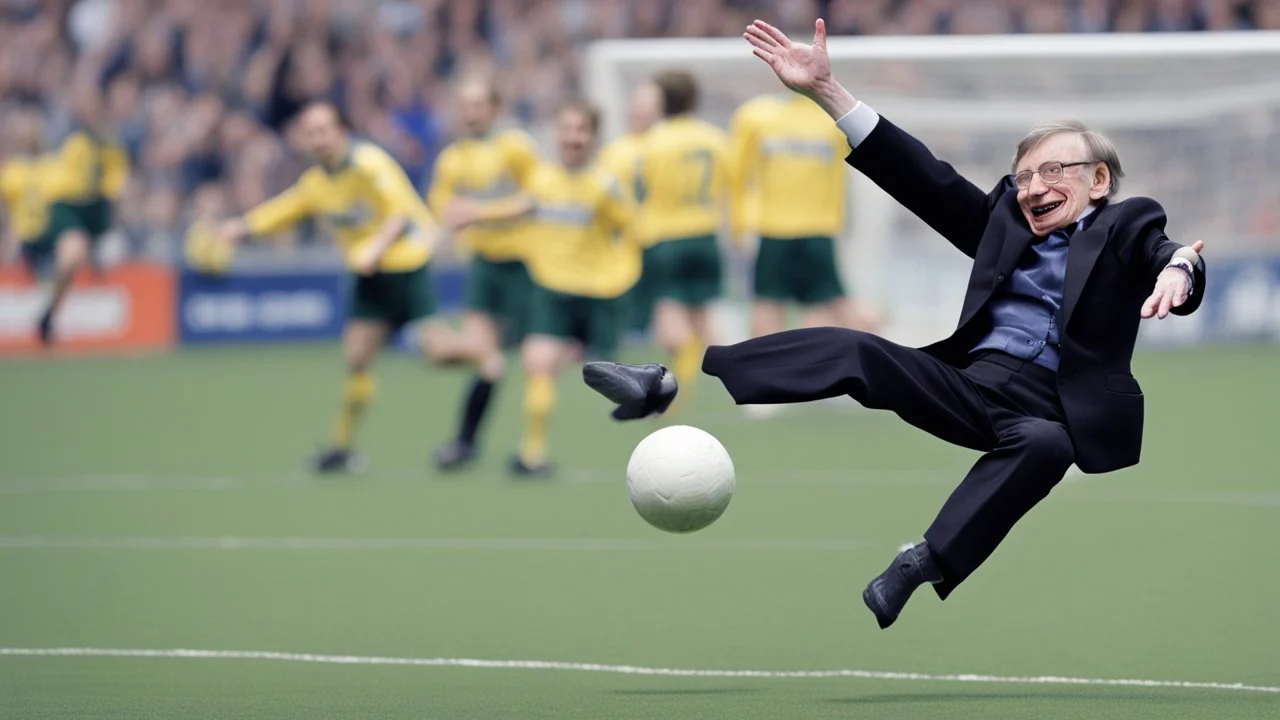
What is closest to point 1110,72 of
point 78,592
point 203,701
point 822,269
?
point 822,269

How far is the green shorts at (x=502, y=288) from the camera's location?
44.6 feet

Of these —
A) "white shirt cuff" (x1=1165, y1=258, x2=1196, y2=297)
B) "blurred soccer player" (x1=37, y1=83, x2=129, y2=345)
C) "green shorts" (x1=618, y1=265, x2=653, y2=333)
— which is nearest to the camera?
"white shirt cuff" (x1=1165, y1=258, x2=1196, y2=297)

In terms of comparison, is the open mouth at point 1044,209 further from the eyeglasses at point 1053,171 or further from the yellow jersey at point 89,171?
the yellow jersey at point 89,171

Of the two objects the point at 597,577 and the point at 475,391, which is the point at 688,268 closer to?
the point at 475,391

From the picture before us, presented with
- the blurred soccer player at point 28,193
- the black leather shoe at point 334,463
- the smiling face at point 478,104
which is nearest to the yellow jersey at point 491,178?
the smiling face at point 478,104

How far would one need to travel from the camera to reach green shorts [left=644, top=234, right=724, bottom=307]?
1502 cm

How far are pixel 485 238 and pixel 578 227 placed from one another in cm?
128

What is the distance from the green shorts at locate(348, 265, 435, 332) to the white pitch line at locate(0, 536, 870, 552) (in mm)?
3032

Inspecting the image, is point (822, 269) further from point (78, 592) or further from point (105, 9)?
point (105, 9)

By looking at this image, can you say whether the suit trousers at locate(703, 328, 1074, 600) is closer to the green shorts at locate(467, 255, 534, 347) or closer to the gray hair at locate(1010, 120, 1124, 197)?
the gray hair at locate(1010, 120, 1124, 197)

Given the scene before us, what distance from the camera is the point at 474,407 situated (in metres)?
Answer: 12.8

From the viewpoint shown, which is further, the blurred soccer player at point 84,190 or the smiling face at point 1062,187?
the blurred soccer player at point 84,190

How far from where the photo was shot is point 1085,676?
6582 mm

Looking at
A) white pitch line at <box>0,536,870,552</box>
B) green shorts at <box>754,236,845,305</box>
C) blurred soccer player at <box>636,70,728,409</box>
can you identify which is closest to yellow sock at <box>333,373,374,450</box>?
white pitch line at <box>0,536,870,552</box>
